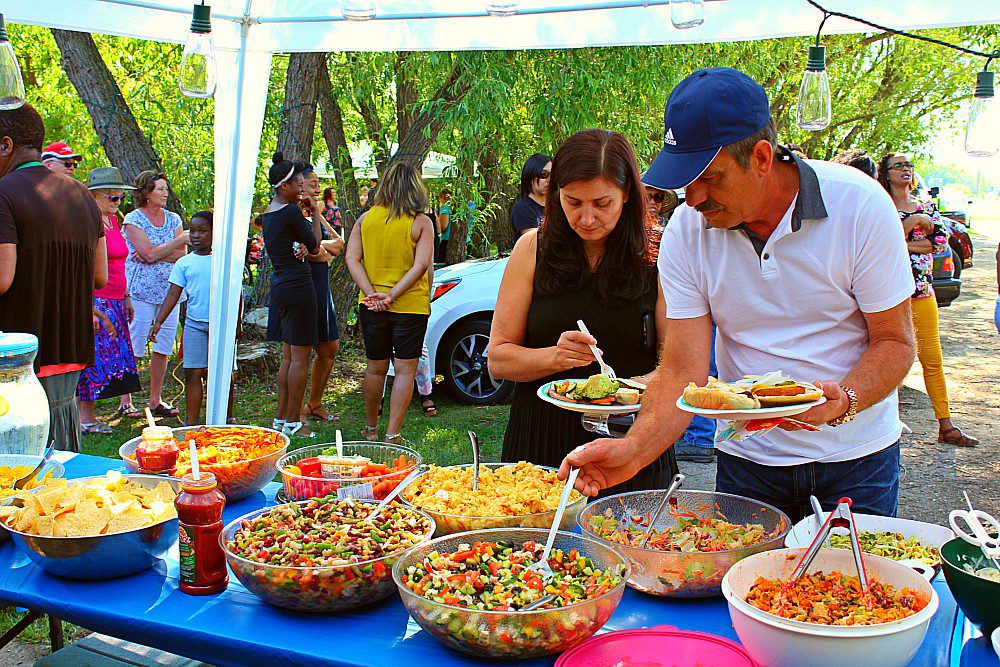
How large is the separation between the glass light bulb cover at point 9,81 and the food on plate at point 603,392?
2408 millimetres

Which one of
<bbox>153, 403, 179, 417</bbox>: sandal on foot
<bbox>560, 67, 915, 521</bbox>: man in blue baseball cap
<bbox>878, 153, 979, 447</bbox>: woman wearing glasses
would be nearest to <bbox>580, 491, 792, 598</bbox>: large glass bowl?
<bbox>560, 67, 915, 521</bbox>: man in blue baseball cap

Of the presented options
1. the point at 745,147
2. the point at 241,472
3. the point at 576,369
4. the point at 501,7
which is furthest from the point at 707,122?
the point at 501,7

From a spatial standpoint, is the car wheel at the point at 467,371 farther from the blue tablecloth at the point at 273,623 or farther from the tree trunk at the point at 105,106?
the blue tablecloth at the point at 273,623

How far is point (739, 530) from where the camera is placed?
2.01 meters

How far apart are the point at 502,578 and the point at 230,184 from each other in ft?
Answer: 10.3

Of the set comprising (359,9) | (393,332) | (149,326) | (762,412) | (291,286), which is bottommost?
(149,326)

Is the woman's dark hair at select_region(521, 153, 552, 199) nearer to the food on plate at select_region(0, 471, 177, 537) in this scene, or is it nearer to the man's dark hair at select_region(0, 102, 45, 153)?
the man's dark hair at select_region(0, 102, 45, 153)

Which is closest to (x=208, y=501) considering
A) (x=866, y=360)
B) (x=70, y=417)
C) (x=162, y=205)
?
(x=866, y=360)

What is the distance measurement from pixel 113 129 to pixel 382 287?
353 cm

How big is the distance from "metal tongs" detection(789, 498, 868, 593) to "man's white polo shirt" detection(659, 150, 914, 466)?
428 mm

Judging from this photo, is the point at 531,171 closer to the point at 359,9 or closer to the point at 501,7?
the point at 501,7

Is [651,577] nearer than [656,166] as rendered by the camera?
Yes

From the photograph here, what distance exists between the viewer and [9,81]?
3.33 metres

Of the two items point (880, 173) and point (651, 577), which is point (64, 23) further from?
point (880, 173)
